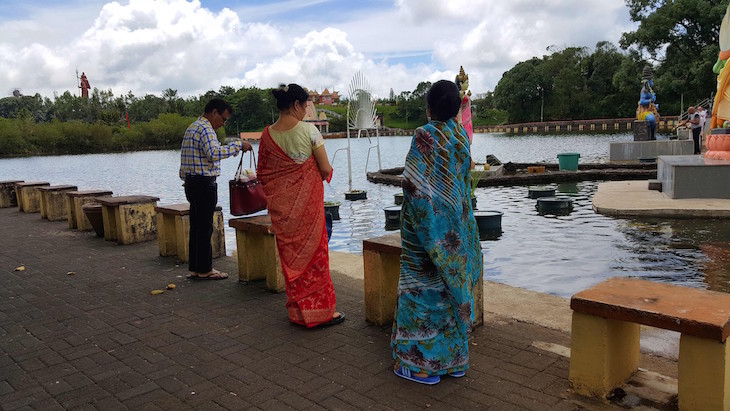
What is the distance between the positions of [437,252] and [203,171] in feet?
9.58

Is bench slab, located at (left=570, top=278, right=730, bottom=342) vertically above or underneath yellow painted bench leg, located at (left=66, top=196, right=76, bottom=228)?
above

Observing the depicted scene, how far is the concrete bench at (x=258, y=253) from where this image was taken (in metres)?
4.95

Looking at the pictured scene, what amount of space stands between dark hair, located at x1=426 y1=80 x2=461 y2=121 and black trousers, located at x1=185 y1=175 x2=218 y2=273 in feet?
9.34

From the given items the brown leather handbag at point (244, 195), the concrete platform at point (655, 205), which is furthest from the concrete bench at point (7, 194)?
the concrete platform at point (655, 205)

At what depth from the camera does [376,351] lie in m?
3.55

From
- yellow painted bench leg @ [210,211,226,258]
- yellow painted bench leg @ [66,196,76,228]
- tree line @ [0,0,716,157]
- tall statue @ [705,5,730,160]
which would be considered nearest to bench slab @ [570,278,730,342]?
yellow painted bench leg @ [210,211,226,258]

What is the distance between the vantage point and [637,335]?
302 cm

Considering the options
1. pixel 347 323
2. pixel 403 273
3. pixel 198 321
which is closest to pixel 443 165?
pixel 403 273

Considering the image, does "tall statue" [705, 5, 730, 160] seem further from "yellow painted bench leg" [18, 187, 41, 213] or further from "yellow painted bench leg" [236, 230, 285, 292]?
"yellow painted bench leg" [18, 187, 41, 213]

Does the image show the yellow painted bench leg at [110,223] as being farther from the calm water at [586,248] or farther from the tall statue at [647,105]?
the tall statue at [647,105]

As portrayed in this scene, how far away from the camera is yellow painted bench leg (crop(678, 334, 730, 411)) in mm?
2406

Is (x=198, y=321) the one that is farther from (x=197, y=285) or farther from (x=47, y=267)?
(x=47, y=267)

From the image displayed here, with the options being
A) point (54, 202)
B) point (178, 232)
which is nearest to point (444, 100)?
point (178, 232)

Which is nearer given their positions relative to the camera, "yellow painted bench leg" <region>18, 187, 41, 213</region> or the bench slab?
the bench slab
